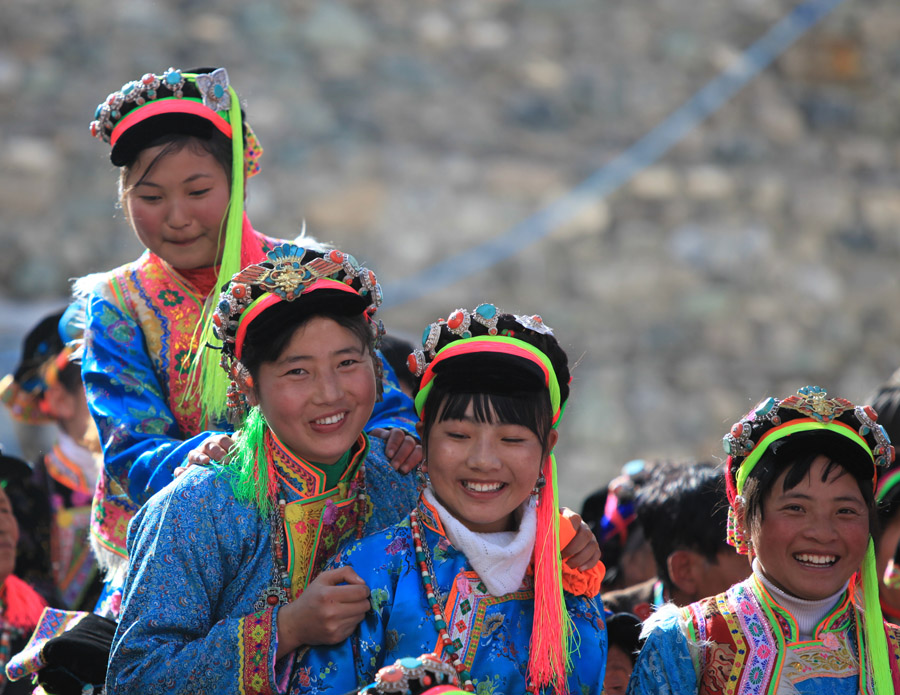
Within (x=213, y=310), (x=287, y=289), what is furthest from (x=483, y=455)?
(x=213, y=310)

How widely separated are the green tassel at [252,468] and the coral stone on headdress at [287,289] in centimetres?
12

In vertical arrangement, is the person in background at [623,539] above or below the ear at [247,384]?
above

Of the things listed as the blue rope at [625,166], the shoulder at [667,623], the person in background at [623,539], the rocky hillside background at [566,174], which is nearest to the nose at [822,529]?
the shoulder at [667,623]

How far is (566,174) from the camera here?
33.5 feet

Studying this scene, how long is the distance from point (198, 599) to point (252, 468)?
1.03ft

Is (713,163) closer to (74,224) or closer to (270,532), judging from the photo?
(74,224)

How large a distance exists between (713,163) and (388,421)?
25.0 ft

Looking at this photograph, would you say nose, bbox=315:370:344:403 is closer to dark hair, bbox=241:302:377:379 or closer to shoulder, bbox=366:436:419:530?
dark hair, bbox=241:302:377:379

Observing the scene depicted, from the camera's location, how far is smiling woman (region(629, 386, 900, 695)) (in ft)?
9.19

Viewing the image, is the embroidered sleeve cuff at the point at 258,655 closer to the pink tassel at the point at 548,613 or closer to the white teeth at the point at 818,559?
the pink tassel at the point at 548,613

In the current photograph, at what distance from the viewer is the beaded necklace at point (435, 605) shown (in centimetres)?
264

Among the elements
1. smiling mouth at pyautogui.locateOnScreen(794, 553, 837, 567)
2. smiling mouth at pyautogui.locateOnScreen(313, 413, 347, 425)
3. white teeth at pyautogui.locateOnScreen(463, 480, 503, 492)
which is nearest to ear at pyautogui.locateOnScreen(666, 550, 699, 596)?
smiling mouth at pyautogui.locateOnScreen(794, 553, 837, 567)

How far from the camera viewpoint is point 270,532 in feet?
9.29

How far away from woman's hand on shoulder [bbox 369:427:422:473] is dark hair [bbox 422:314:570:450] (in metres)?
0.36
